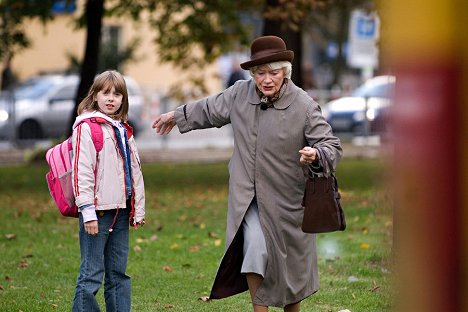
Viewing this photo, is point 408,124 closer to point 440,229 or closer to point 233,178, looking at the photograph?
point 440,229

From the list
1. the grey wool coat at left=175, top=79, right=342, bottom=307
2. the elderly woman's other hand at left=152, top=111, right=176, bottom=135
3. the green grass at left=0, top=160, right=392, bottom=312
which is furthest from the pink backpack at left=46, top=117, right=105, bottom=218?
the green grass at left=0, top=160, right=392, bottom=312

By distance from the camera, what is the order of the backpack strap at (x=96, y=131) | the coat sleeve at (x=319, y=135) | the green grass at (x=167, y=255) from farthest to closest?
1. the green grass at (x=167, y=255)
2. the backpack strap at (x=96, y=131)
3. the coat sleeve at (x=319, y=135)

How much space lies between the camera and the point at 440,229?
4.31ft

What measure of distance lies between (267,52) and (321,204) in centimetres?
82

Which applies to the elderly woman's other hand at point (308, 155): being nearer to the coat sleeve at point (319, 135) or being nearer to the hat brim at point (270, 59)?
the coat sleeve at point (319, 135)

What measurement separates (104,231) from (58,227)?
631 centimetres

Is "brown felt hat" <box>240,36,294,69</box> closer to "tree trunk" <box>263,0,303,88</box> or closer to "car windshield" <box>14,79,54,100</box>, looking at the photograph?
"tree trunk" <box>263,0,303,88</box>

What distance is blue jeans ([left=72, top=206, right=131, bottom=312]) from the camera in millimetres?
5430

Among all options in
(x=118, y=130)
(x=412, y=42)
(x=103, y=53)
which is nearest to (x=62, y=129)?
(x=103, y=53)

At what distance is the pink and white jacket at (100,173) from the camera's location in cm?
526

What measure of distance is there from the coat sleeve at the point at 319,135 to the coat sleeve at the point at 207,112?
0.45 metres

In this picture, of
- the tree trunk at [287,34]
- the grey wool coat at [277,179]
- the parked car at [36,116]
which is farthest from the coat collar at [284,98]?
the parked car at [36,116]

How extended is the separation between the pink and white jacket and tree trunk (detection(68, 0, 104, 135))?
13.5m

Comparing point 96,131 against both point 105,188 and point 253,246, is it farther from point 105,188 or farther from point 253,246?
point 253,246
